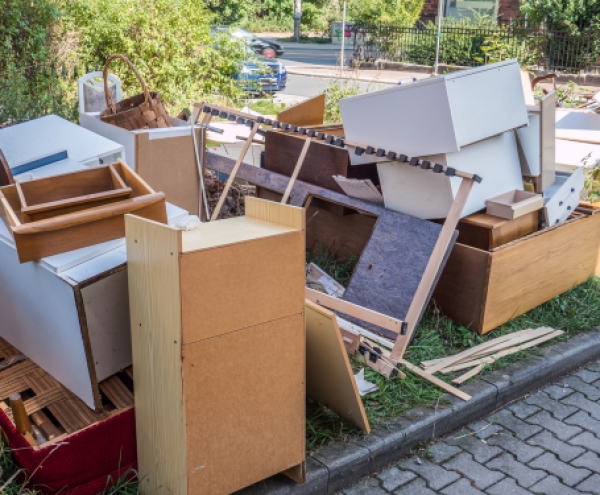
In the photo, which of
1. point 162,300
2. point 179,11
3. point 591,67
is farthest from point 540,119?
point 591,67

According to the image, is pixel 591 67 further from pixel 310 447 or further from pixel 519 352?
pixel 310 447

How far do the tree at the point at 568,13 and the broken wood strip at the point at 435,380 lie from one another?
17.1 m

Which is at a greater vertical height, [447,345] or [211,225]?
[211,225]

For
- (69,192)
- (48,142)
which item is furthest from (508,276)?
(48,142)

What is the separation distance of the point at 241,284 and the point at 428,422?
1.39m

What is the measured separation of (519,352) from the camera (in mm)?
3779

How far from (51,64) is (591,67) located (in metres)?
14.9

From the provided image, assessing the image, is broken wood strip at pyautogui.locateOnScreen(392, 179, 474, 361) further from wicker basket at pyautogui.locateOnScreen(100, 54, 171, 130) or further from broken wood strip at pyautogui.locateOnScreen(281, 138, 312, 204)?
wicker basket at pyautogui.locateOnScreen(100, 54, 171, 130)

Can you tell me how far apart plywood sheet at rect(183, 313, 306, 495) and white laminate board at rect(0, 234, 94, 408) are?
0.47 metres

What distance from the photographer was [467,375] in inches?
138

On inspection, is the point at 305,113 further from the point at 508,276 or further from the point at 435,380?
the point at 435,380

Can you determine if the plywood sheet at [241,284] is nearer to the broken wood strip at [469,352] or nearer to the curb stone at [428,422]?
the curb stone at [428,422]

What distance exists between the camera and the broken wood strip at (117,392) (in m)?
2.54

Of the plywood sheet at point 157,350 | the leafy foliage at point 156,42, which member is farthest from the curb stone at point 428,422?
the leafy foliage at point 156,42
